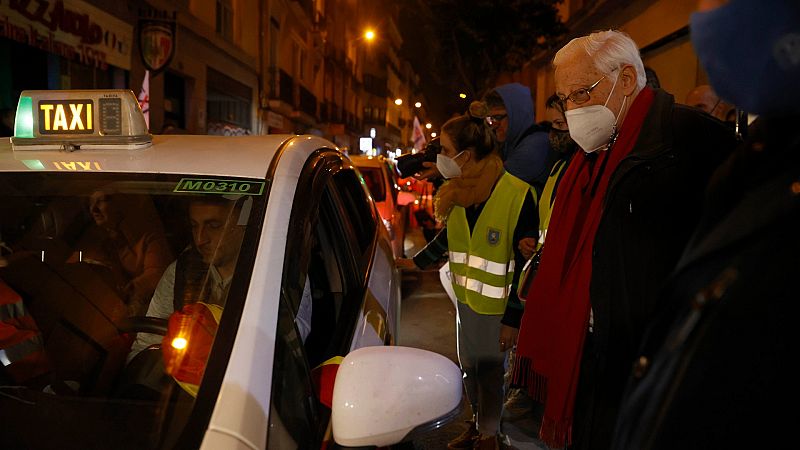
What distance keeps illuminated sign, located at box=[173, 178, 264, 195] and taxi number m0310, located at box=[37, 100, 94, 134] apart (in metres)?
0.44

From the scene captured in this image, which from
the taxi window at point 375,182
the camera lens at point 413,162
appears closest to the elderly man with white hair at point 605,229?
the camera lens at point 413,162

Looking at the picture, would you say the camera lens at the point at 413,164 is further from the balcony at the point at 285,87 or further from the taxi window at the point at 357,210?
the balcony at the point at 285,87

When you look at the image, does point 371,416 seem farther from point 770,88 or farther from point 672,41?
point 672,41

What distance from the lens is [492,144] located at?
129 inches

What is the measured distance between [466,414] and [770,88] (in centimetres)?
372

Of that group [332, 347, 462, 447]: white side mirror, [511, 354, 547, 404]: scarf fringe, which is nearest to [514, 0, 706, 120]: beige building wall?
[511, 354, 547, 404]: scarf fringe

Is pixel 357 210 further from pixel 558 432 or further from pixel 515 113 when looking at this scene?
pixel 558 432

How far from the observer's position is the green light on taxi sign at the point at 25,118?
207cm

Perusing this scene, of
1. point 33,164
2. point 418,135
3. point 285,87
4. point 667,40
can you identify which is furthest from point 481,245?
point 285,87

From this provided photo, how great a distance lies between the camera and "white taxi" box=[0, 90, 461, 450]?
136 cm

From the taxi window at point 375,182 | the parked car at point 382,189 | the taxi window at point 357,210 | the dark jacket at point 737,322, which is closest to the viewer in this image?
the dark jacket at point 737,322

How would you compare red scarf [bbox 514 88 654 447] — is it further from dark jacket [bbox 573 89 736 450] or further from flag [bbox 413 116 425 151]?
flag [bbox 413 116 425 151]

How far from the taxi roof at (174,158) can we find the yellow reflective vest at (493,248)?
1276mm

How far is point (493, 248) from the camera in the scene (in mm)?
3123
